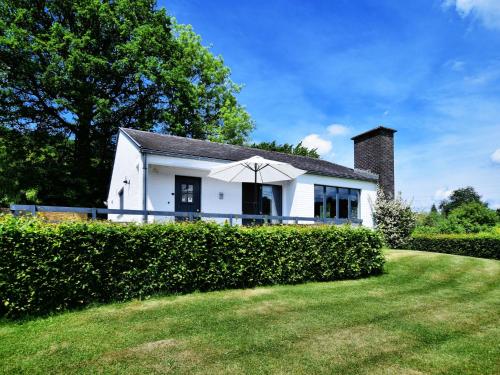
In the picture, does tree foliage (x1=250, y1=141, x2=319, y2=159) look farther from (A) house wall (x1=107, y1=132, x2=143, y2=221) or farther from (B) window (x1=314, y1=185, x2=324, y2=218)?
(A) house wall (x1=107, y1=132, x2=143, y2=221)

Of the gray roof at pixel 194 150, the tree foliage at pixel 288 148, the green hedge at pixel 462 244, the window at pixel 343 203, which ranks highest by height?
the tree foliage at pixel 288 148

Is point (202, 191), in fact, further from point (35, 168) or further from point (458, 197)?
point (458, 197)

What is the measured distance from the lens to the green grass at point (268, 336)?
358cm

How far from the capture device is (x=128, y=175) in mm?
14445

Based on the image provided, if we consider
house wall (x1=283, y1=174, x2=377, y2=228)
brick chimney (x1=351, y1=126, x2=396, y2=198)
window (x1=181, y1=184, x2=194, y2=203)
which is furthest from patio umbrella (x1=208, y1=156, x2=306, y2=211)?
brick chimney (x1=351, y1=126, x2=396, y2=198)

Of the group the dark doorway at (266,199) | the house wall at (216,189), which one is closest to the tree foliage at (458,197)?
the house wall at (216,189)

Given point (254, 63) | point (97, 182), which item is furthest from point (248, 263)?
point (97, 182)

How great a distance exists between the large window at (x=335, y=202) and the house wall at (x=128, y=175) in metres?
8.86

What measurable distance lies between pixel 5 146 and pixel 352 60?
21.7 m

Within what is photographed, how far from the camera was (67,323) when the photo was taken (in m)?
4.84

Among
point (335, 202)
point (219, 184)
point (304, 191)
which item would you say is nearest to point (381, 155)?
point (335, 202)

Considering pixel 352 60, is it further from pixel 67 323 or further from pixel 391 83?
pixel 67 323

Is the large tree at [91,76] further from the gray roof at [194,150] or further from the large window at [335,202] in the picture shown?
the large window at [335,202]

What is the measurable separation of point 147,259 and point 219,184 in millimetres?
8140
